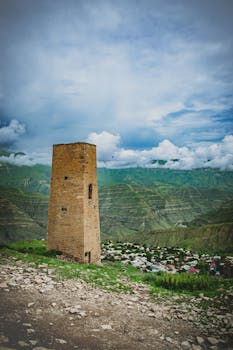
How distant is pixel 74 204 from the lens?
16203mm

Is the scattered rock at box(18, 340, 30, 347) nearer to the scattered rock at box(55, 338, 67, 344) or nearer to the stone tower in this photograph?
Answer: the scattered rock at box(55, 338, 67, 344)

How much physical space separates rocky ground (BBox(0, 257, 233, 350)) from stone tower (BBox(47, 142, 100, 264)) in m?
5.50

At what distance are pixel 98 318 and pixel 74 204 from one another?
906cm

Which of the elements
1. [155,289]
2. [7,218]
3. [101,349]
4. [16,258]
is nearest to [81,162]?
[16,258]

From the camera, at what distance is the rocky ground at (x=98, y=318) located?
6266 mm

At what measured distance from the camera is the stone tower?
1603cm

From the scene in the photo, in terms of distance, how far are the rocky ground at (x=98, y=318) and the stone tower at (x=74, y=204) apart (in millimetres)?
5500

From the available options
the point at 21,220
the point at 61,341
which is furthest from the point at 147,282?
the point at 21,220

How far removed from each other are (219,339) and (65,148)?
12.7 meters

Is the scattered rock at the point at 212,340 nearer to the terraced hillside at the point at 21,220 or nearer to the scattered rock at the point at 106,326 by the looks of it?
the scattered rock at the point at 106,326

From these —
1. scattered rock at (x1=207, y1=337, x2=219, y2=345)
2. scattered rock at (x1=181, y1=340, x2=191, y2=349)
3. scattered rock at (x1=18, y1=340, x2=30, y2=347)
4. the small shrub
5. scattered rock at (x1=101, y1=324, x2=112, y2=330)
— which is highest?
scattered rock at (x1=18, y1=340, x2=30, y2=347)

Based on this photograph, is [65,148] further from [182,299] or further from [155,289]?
[182,299]

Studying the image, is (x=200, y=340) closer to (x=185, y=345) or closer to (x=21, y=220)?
(x=185, y=345)

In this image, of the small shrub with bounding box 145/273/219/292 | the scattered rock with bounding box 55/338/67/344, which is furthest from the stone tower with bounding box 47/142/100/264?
the scattered rock with bounding box 55/338/67/344
